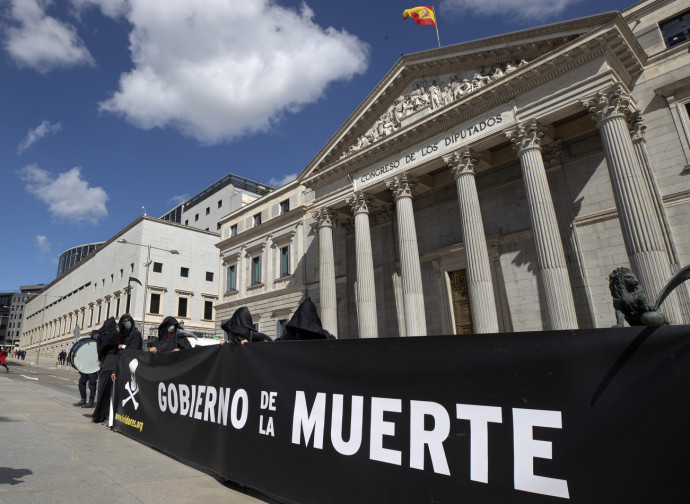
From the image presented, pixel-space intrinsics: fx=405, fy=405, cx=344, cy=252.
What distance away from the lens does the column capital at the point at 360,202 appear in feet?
71.9

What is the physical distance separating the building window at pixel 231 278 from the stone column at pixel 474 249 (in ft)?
74.8

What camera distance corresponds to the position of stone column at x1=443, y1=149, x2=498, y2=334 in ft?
51.1

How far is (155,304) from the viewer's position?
1802 inches

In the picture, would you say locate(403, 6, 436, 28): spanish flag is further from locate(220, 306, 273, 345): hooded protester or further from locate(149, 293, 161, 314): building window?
locate(149, 293, 161, 314): building window

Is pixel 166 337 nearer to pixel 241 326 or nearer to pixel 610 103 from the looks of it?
pixel 241 326

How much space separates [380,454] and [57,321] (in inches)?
3507

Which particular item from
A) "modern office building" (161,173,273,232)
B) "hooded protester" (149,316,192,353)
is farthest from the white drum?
"modern office building" (161,173,273,232)

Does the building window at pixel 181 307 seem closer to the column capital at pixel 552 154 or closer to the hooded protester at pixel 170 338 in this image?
the column capital at pixel 552 154

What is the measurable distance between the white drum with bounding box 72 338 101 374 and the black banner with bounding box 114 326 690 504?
23.1 ft

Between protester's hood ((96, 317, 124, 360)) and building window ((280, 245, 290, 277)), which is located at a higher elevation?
building window ((280, 245, 290, 277))

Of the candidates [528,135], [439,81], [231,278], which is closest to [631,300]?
[528,135]

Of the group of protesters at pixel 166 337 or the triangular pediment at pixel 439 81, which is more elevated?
the triangular pediment at pixel 439 81

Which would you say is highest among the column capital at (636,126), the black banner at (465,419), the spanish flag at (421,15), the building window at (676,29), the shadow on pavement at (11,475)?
the spanish flag at (421,15)

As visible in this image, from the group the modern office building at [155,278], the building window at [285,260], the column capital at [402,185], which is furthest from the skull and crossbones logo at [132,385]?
the modern office building at [155,278]
